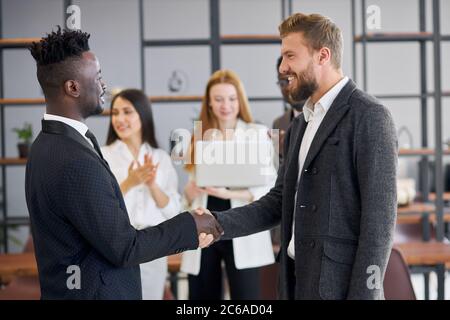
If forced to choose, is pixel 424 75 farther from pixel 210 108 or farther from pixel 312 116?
pixel 312 116

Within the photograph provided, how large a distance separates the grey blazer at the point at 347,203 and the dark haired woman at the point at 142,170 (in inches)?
44.4

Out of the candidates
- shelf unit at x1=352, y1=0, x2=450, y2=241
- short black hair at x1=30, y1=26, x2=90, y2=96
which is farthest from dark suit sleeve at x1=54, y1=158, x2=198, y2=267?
shelf unit at x1=352, y1=0, x2=450, y2=241

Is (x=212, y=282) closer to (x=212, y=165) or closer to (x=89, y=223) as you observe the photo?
(x=212, y=165)

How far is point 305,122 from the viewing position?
74.8 inches

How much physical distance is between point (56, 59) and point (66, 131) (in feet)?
0.60

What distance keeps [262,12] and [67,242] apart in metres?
5.64

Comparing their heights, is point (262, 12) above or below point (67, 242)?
above

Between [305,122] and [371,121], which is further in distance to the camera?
[305,122]

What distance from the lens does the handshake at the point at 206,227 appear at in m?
1.82

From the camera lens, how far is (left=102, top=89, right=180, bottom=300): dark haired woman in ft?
9.20

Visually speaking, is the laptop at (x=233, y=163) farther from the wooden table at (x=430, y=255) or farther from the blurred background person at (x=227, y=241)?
the wooden table at (x=430, y=255)

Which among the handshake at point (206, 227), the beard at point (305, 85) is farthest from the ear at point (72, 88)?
the beard at point (305, 85)

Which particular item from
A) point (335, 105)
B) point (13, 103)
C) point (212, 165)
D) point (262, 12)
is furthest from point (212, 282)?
point (262, 12)

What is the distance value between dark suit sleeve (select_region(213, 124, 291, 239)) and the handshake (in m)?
0.06
